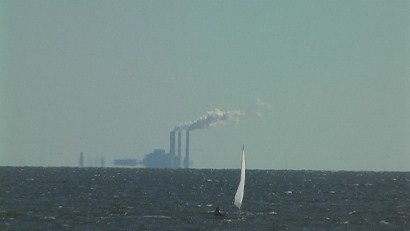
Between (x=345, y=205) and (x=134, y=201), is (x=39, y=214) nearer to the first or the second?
(x=134, y=201)

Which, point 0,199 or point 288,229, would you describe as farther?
point 0,199

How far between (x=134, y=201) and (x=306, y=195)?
29804mm

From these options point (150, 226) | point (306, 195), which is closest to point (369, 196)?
point (306, 195)

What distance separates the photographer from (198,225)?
268ft

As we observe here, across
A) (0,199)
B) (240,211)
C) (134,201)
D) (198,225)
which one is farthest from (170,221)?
(0,199)

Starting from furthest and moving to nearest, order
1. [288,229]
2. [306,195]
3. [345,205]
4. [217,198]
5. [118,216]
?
[306,195], [217,198], [345,205], [118,216], [288,229]

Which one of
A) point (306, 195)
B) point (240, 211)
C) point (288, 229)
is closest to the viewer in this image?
point (288, 229)

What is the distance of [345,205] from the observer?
10938 centimetres

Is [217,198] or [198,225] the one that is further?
[217,198]

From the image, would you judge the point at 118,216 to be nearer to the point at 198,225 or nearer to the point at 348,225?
the point at 198,225

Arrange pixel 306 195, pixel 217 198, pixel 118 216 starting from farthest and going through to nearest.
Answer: pixel 306 195
pixel 217 198
pixel 118 216

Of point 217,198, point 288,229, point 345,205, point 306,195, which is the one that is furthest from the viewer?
point 306,195

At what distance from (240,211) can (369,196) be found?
38.3m

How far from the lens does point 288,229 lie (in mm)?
78625
